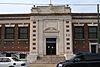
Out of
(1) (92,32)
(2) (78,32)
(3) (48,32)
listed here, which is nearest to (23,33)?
(3) (48,32)

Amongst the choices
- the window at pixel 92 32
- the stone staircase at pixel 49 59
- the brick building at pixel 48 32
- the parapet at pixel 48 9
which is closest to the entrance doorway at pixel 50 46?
the brick building at pixel 48 32

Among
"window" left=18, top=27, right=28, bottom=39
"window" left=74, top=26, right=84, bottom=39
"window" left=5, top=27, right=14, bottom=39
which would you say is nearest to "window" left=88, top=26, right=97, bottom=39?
"window" left=74, top=26, right=84, bottom=39

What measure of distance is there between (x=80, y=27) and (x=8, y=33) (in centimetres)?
1454

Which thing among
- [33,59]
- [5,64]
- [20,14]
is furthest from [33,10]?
[5,64]

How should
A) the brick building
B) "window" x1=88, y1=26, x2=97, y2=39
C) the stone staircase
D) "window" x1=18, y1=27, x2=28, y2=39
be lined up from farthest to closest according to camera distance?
1. "window" x1=18, y1=27, x2=28, y2=39
2. "window" x1=88, y1=26, x2=97, y2=39
3. the brick building
4. the stone staircase

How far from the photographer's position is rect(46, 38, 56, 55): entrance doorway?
183 feet

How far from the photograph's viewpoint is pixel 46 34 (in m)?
55.5

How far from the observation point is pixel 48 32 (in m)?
Result: 55.4

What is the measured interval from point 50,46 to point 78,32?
628cm

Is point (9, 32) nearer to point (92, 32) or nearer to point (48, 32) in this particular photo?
point (48, 32)

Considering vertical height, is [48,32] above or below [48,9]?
below

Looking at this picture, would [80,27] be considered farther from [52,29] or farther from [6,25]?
[6,25]

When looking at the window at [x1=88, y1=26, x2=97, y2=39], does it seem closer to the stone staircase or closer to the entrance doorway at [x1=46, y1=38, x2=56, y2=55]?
the entrance doorway at [x1=46, y1=38, x2=56, y2=55]

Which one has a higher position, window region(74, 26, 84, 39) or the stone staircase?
window region(74, 26, 84, 39)
